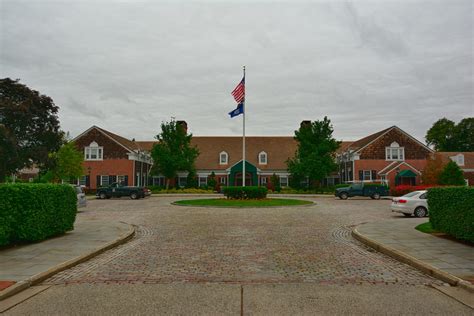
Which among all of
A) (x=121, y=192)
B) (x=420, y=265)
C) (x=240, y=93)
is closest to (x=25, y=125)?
(x=121, y=192)

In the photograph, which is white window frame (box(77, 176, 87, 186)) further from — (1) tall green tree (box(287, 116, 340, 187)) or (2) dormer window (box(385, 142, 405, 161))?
(2) dormer window (box(385, 142, 405, 161))

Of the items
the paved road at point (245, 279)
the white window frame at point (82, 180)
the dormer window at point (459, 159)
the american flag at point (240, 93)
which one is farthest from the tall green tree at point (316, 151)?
the paved road at point (245, 279)

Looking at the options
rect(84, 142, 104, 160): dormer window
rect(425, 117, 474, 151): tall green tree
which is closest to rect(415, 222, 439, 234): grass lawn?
rect(84, 142, 104, 160): dormer window

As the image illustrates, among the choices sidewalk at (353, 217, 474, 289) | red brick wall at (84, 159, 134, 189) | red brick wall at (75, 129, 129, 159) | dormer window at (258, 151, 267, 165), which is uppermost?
red brick wall at (75, 129, 129, 159)

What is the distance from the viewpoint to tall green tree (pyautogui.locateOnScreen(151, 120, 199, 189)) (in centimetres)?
5341

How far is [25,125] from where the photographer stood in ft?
124

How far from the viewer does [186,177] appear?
6141cm

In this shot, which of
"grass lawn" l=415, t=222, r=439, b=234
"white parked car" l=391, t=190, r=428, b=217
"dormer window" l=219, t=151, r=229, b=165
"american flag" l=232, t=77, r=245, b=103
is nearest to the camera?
"grass lawn" l=415, t=222, r=439, b=234

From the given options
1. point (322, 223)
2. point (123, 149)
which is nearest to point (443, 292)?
point (322, 223)

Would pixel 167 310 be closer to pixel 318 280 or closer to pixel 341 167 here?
pixel 318 280

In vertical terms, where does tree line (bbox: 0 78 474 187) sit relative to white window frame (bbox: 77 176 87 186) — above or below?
above

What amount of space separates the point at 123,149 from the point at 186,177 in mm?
10713

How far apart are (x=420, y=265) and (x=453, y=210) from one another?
13.4 feet

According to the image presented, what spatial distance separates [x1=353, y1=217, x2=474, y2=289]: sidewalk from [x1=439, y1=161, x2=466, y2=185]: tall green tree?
3209cm
